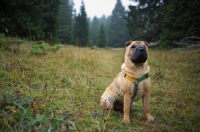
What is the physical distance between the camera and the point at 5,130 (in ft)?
5.80

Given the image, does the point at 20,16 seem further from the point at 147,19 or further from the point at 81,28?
the point at 81,28

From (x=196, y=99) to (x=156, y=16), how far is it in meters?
15.2

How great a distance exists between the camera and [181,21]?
1256cm

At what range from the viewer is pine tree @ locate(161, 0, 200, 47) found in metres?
11.9

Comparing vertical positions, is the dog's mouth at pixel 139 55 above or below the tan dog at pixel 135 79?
above

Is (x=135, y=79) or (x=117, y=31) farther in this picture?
(x=117, y=31)

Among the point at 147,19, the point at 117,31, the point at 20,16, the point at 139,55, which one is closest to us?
the point at 139,55

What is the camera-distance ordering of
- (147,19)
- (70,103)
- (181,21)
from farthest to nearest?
(147,19) < (181,21) < (70,103)

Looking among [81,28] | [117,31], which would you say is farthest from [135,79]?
[117,31]

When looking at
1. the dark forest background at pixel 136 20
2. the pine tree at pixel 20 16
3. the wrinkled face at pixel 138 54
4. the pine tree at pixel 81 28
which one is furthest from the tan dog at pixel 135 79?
the pine tree at pixel 81 28

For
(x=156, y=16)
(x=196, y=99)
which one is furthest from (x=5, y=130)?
(x=156, y=16)

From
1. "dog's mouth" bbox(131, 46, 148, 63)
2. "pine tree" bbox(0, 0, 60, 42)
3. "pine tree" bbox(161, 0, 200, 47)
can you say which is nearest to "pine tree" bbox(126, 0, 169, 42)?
"pine tree" bbox(161, 0, 200, 47)

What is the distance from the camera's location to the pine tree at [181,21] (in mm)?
11869

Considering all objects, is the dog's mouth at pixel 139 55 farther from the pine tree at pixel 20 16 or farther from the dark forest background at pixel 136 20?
the pine tree at pixel 20 16
